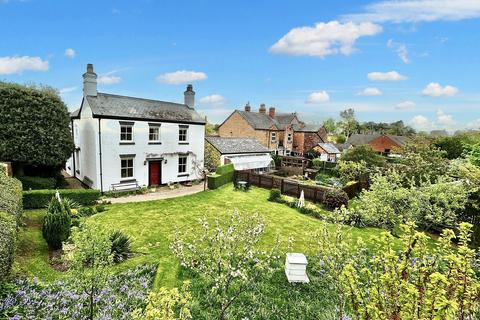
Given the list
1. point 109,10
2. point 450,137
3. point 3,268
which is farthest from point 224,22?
point 450,137

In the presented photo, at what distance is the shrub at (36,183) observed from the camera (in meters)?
18.9

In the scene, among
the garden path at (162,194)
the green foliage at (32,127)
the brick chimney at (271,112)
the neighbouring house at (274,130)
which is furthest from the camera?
the brick chimney at (271,112)

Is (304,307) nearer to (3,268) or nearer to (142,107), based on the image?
(3,268)

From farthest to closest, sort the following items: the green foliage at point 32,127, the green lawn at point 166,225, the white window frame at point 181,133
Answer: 1. the white window frame at point 181,133
2. the green foliage at point 32,127
3. the green lawn at point 166,225

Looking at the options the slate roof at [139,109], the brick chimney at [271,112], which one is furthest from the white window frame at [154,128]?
the brick chimney at [271,112]

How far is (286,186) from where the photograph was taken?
1046 inches

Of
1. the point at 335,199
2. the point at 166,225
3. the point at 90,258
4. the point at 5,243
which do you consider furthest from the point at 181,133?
the point at 90,258

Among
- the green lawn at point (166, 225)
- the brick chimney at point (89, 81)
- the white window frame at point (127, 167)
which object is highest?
the brick chimney at point (89, 81)

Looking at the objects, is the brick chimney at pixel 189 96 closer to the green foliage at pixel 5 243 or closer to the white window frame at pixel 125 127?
the white window frame at pixel 125 127

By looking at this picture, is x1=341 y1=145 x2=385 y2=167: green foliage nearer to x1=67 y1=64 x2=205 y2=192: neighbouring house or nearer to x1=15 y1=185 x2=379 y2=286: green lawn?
x1=15 y1=185 x2=379 y2=286: green lawn

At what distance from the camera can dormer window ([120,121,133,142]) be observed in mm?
22578

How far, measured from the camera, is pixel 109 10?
17.9 metres

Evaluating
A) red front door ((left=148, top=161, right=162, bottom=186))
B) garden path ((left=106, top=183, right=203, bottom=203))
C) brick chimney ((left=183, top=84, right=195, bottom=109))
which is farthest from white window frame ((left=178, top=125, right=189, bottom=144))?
garden path ((left=106, top=183, right=203, bottom=203))

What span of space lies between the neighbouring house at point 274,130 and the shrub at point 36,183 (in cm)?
3349
